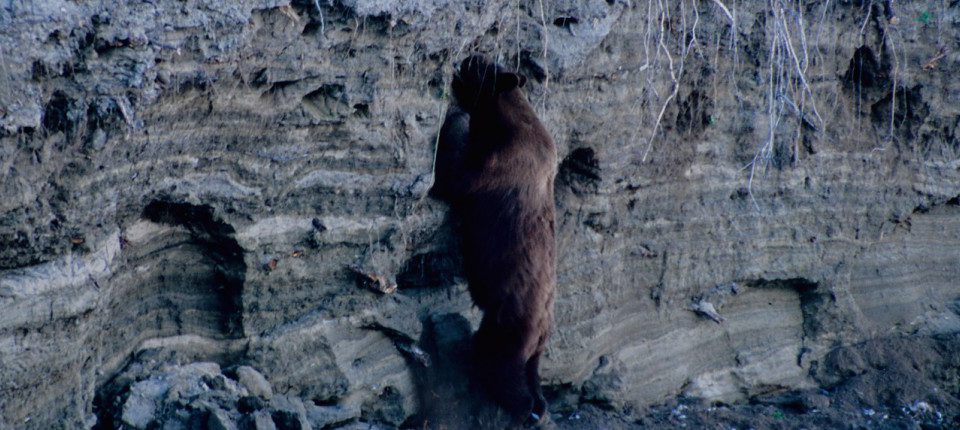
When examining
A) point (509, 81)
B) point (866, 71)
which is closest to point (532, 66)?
point (509, 81)

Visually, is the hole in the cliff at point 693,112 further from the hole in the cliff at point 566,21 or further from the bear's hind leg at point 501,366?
the bear's hind leg at point 501,366

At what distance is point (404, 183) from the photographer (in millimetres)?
4691

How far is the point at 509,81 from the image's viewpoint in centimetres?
495

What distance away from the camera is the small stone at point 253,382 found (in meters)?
4.27

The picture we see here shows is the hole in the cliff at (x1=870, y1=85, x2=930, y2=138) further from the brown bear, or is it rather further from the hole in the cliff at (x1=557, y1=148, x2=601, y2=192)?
the brown bear

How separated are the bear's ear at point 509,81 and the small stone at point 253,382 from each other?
1.87 metres

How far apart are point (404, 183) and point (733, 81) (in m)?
2.55

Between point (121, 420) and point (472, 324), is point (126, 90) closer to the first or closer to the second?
point (121, 420)

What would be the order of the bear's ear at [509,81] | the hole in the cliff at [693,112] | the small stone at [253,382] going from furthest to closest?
the hole in the cliff at [693,112] → the bear's ear at [509,81] → the small stone at [253,382]

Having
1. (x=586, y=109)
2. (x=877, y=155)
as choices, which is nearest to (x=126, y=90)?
(x=586, y=109)

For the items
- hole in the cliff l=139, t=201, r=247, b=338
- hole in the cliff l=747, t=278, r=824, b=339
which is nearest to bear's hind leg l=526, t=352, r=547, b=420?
hole in the cliff l=139, t=201, r=247, b=338

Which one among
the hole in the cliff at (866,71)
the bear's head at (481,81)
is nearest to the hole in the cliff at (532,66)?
the bear's head at (481,81)

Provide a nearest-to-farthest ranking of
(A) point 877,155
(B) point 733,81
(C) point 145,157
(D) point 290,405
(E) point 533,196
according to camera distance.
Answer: (C) point 145,157 < (D) point 290,405 < (E) point 533,196 < (B) point 733,81 < (A) point 877,155

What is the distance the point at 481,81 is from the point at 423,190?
2.23 feet
